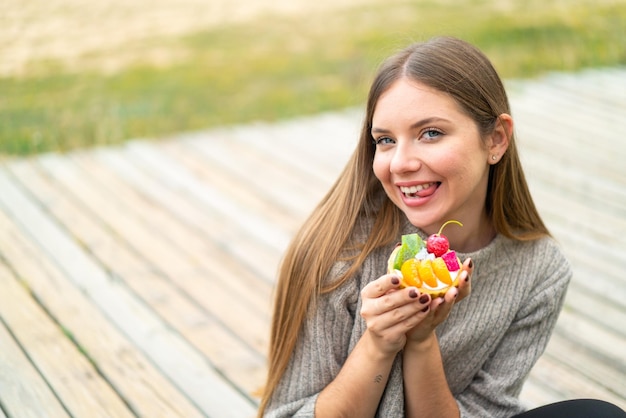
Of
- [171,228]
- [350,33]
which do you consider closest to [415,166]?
[171,228]

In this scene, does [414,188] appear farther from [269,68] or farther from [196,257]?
[269,68]

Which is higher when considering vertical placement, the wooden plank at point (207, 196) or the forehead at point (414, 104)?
the forehead at point (414, 104)

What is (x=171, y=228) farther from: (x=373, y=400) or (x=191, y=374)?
(x=373, y=400)

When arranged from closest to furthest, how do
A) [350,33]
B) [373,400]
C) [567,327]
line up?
[373,400] → [567,327] → [350,33]

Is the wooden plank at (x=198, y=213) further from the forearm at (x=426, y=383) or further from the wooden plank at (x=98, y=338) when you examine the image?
the forearm at (x=426, y=383)

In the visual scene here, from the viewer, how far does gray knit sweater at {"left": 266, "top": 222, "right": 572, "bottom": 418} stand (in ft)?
7.36

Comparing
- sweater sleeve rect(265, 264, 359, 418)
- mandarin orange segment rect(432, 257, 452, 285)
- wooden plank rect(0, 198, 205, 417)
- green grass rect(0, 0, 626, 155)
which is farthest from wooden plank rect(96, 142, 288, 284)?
mandarin orange segment rect(432, 257, 452, 285)

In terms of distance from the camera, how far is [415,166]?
212cm

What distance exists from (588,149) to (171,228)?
281 centimetres

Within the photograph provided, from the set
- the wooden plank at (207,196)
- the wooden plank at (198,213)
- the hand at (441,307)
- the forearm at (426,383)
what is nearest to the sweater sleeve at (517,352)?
the forearm at (426,383)

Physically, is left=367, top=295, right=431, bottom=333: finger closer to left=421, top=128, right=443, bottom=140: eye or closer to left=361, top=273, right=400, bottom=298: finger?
left=361, top=273, right=400, bottom=298: finger

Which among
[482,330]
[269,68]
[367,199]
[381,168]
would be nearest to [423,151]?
[381,168]

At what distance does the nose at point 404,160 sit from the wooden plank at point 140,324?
4.38ft

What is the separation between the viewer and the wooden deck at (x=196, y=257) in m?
3.22
